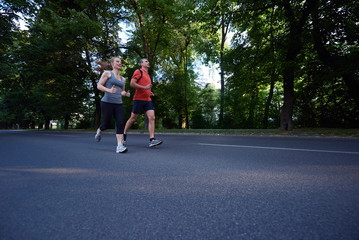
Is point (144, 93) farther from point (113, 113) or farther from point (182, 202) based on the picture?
→ point (182, 202)

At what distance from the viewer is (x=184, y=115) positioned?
28.9m

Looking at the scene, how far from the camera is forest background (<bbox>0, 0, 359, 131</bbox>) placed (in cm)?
1147

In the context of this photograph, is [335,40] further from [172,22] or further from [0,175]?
[0,175]

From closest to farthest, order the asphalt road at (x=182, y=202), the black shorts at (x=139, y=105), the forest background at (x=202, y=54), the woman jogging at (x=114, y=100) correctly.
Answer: the asphalt road at (x=182, y=202)
the woman jogging at (x=114, y=100)
the black shorts at (x=139, y=105)
the forest background at (x=202, y=54)

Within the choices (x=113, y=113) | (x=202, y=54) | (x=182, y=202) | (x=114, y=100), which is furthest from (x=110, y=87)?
(x=202, y=54)

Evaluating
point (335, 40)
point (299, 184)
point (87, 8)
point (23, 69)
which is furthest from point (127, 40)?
point (299, 184)

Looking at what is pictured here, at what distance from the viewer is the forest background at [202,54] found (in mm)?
11469

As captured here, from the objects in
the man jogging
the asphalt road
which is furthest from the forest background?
the asphalt road

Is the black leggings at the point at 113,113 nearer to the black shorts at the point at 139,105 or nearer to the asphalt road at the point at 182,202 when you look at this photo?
the black shorts at the point at 139,105

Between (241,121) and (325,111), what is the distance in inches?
263

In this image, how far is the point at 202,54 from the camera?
19.8 m

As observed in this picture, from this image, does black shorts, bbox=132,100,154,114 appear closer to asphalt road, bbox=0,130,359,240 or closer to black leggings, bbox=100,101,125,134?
black leggings, bbox=100,101,125,134

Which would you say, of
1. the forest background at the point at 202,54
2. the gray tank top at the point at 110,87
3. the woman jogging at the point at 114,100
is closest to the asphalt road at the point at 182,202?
the woman jogging at the point at 114,100

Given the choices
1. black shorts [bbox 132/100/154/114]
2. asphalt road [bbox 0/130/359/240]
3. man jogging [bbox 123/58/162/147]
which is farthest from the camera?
black shorts [bbox 132/100/154/114]
